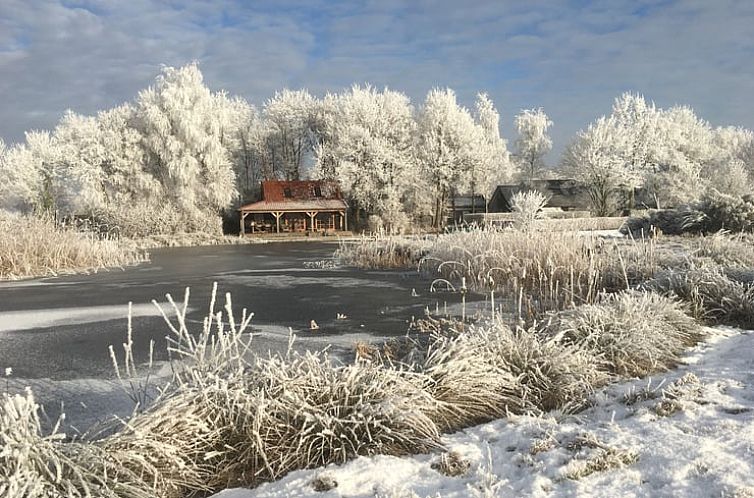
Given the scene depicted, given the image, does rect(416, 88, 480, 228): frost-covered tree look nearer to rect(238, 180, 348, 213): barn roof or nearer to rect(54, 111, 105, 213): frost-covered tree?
rect(238, 180, 348, 213): barn roof

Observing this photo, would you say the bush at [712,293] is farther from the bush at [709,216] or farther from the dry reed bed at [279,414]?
the bush at [709,216]

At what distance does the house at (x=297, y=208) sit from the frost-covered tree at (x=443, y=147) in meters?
6.67

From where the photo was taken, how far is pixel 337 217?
37.1 metres

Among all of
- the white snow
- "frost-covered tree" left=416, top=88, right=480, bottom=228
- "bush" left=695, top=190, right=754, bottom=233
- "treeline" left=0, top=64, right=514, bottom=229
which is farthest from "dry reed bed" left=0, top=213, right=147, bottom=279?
"frost-covered tree" left=416, top=88, right=480, bottom=228

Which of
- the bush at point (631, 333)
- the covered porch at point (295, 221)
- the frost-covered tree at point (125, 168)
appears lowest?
the bush at point (631, 333)

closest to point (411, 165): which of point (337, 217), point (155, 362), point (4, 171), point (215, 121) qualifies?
point (337, 217)

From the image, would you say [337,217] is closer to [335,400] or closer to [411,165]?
[411,165]

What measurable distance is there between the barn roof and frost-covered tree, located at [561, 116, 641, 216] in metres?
18.0

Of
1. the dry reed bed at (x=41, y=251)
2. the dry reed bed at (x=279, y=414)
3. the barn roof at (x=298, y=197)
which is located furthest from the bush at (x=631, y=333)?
the barn roof at (x=298, y=197)

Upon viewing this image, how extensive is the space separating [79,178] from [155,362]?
33840 mm

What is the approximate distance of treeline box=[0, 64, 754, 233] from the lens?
34250 mm

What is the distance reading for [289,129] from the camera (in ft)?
134

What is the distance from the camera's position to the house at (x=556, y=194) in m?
42.6

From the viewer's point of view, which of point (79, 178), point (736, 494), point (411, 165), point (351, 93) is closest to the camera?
point (736, 494)
